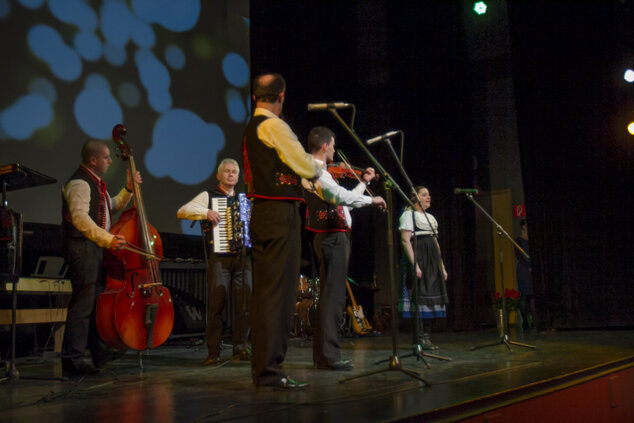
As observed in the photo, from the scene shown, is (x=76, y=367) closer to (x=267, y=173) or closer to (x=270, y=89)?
(x=267, y=173)

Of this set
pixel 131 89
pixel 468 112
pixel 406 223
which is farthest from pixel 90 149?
pixel 468 112

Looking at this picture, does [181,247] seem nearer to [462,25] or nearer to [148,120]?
[148,120]

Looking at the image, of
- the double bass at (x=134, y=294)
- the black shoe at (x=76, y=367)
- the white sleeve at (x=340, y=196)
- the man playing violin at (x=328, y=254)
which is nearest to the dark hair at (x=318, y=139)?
the man playing violin at (x=328, y=254)

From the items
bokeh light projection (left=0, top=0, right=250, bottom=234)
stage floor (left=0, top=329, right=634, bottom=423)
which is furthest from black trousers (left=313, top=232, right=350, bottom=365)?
bokeh light projection (left=0, top=0, right=250, bottom=234)

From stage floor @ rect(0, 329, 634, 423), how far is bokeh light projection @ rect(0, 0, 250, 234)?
1.92 m

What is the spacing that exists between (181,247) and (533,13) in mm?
5027

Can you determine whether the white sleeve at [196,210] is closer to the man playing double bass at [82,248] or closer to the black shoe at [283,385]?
the man playing double bass at [82,248]

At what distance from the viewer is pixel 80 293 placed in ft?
12.1

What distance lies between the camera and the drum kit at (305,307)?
6445mm

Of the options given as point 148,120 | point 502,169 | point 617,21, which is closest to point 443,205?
point 502,169

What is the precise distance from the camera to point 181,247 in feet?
20.1

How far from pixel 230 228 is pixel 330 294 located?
1.03 m

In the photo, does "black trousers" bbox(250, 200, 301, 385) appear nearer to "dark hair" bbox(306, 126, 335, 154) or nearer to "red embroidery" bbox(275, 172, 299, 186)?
"red embroidery" bbox(275, 172, 299, 186)

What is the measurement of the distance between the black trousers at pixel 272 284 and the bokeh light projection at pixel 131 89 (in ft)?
10.8
